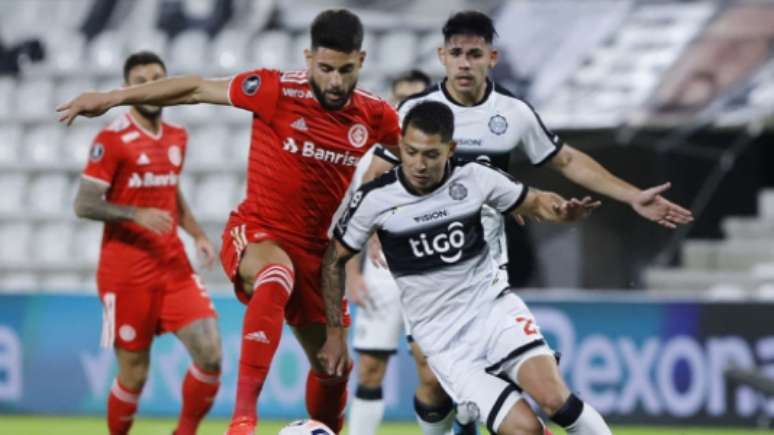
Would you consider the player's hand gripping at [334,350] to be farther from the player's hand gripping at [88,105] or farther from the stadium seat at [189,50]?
the stadium seat at [189,50]

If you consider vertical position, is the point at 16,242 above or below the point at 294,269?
below

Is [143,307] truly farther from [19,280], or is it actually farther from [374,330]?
[19,280]

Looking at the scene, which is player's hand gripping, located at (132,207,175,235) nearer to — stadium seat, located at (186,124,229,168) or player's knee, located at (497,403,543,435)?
player's knee, located at (497,403,543,435)

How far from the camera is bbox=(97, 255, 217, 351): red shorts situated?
8.70 m

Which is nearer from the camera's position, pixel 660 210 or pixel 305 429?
pixel 305 429

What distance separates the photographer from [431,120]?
21.4 feet

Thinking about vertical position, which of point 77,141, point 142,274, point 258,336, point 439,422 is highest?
point 77,141

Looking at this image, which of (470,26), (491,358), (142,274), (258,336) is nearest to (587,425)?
(491,358)

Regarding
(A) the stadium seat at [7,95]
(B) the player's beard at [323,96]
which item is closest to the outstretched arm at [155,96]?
(B) the player's beard at [323,96]

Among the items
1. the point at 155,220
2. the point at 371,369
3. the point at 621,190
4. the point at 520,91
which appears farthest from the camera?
the point at 520,91

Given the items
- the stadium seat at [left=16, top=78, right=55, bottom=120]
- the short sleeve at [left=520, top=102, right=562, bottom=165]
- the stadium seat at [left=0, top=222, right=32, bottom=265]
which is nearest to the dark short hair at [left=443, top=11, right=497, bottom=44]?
the short sleeve at [left=520, top=102, right=562, bottom=165]

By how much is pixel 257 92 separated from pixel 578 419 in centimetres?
203

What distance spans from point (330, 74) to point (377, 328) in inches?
111

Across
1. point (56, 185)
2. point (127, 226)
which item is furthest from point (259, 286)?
point (56, 185)
